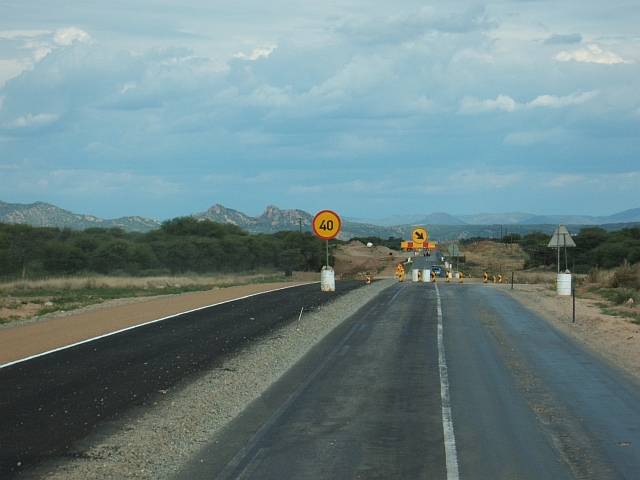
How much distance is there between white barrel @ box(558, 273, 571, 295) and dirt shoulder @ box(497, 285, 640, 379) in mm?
1602

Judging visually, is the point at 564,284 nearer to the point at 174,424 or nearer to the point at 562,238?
the point at 562,238

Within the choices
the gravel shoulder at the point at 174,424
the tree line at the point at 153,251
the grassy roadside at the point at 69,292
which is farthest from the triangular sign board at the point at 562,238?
the tree line at the point at 153,251

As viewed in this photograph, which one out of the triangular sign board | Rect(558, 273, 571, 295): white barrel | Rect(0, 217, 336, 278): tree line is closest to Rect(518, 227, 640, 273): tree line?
Rect(0, 217, 336, 278): tree line

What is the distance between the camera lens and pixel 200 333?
674 inches

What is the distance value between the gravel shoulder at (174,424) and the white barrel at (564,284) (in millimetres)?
19629

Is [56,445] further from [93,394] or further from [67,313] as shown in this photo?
[67,313]

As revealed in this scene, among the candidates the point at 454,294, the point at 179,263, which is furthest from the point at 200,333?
the point at 179,263

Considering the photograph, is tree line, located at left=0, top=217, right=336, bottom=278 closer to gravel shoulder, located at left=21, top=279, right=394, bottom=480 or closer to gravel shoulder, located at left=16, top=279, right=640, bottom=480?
gravel shoulder, located at left=16, top=279, right=640, bottom=480

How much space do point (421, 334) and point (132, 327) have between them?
7.60 m

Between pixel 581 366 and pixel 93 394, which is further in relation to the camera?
pixel 581 366

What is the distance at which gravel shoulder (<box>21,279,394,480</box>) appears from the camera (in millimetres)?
6973

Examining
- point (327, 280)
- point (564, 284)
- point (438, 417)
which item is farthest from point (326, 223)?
point (438, 417)

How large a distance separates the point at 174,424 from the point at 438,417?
3310mm

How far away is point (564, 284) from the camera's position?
1215 inches
